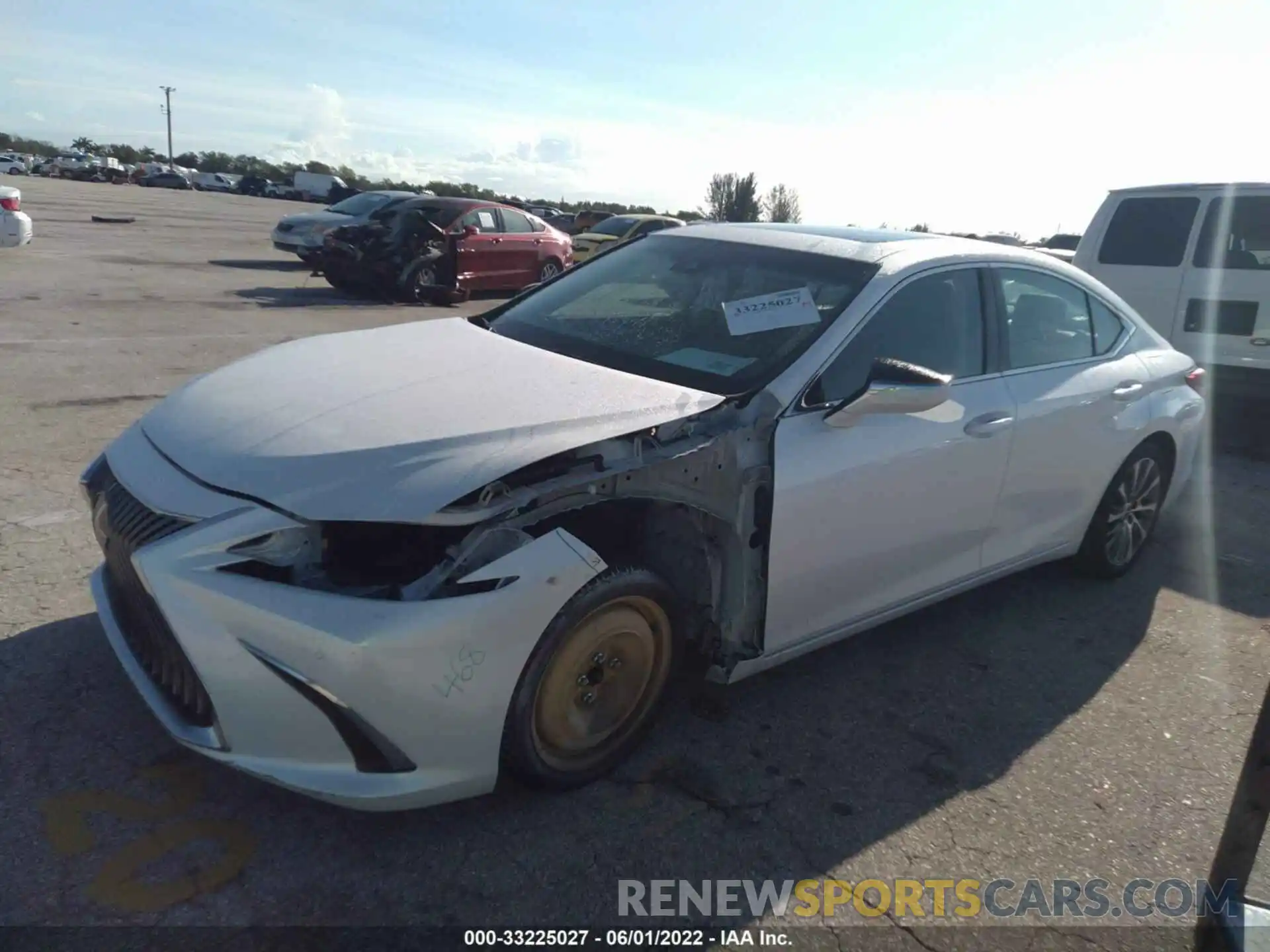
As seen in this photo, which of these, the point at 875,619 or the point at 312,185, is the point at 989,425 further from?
the point at 312,185

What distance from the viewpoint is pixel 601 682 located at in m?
2.87

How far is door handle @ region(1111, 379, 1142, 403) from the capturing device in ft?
14.4

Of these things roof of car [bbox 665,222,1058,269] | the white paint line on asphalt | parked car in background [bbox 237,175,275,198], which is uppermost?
parked car in background [bbox 237,175,275,198]

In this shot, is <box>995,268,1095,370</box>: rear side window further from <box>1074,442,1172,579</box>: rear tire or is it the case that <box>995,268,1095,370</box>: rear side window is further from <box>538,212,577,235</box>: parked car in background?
<box>538,212,577,235</box>: parked car in background

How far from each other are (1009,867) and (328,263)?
539 inches

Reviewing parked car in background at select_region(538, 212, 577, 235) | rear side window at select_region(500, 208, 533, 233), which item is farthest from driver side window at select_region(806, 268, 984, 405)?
parked car in background at select_region(538, 212, 577, 235)

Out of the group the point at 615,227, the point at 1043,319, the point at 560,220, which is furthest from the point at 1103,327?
the point at 560,220

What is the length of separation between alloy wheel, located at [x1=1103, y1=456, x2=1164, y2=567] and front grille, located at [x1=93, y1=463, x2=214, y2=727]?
4066mm

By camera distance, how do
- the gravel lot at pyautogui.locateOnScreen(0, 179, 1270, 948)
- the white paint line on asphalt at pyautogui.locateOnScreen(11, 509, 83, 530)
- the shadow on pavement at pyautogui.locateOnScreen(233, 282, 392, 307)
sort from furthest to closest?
the shadow on pavement at pyautogui.locateOnScreen(233, 282, 392, 307)
the white paint line on asphalt at pyautogui.locateOnScreen(11, 509, 83, 530)
the gravel lot at pyautogui.locateOnScreen(0, 179, 1270, 948)

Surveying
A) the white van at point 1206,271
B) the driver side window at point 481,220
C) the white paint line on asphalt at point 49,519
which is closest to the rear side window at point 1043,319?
the white van at point 1206,271

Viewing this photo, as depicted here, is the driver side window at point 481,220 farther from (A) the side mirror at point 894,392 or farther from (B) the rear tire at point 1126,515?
(A) the side mirror at point 894,392

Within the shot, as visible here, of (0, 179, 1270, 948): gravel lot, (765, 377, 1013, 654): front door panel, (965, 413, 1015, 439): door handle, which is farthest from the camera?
(965, 413, 1015, 439): door handle

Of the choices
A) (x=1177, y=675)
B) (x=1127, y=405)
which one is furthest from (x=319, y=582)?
(x=1127, y=405)

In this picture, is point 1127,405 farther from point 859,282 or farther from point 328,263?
point 328,263
